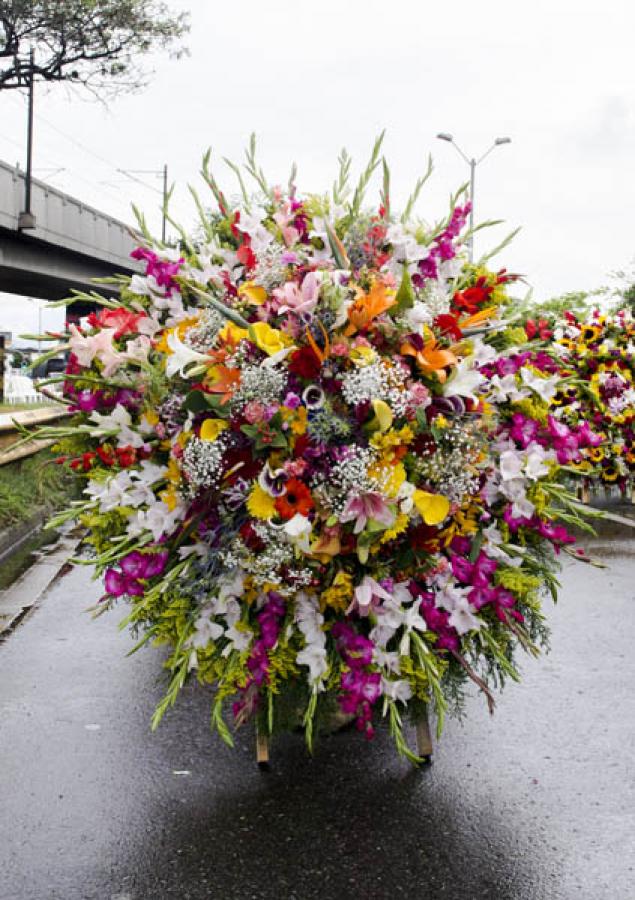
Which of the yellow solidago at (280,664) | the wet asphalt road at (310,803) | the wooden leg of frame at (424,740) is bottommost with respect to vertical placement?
the wet asphalt road at (310,803)

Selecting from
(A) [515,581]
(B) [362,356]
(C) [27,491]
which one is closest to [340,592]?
(A) [515,581]

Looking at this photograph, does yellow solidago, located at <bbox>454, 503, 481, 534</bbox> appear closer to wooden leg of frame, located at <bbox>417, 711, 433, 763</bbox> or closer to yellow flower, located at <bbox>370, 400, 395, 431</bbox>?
yellow flower, located at <bbox>370, 400, 395, 431</bbox>

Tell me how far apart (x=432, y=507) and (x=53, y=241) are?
36.1 m

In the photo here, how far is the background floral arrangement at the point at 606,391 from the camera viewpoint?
37.8 feet

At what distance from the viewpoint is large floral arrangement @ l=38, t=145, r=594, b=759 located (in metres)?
3.51

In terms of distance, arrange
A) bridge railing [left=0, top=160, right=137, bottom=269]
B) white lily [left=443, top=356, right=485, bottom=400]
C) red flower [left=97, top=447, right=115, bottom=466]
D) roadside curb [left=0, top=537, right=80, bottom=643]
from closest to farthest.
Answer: white lily [left=443, top=356, right=485, bottom=400]
red flower [left=97, top=447, right=115, bottom=466]
roadside curb [left=0, top=537, right=80, bottom=643]
bridge railing [left=0, top=160, right=137, bottom=269]

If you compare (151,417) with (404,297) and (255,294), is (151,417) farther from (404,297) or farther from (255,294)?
(404,297)

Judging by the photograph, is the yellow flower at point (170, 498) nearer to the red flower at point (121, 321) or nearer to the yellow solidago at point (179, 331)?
the yellow solidago at point (179, 331)

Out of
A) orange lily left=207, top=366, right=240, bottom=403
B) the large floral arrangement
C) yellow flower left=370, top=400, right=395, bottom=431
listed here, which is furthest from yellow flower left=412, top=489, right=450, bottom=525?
orange lily left=207, top=366, right=240, bottom=403

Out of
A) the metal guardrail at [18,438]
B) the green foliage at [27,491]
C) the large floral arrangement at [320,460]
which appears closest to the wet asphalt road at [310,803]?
the large floral arrangement at [320,460]

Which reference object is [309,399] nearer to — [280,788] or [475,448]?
[475,448]

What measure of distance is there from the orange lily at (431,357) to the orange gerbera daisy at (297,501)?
1.92 feet

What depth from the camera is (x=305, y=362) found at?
351cm

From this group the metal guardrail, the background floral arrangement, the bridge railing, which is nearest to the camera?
the metal guardrail
